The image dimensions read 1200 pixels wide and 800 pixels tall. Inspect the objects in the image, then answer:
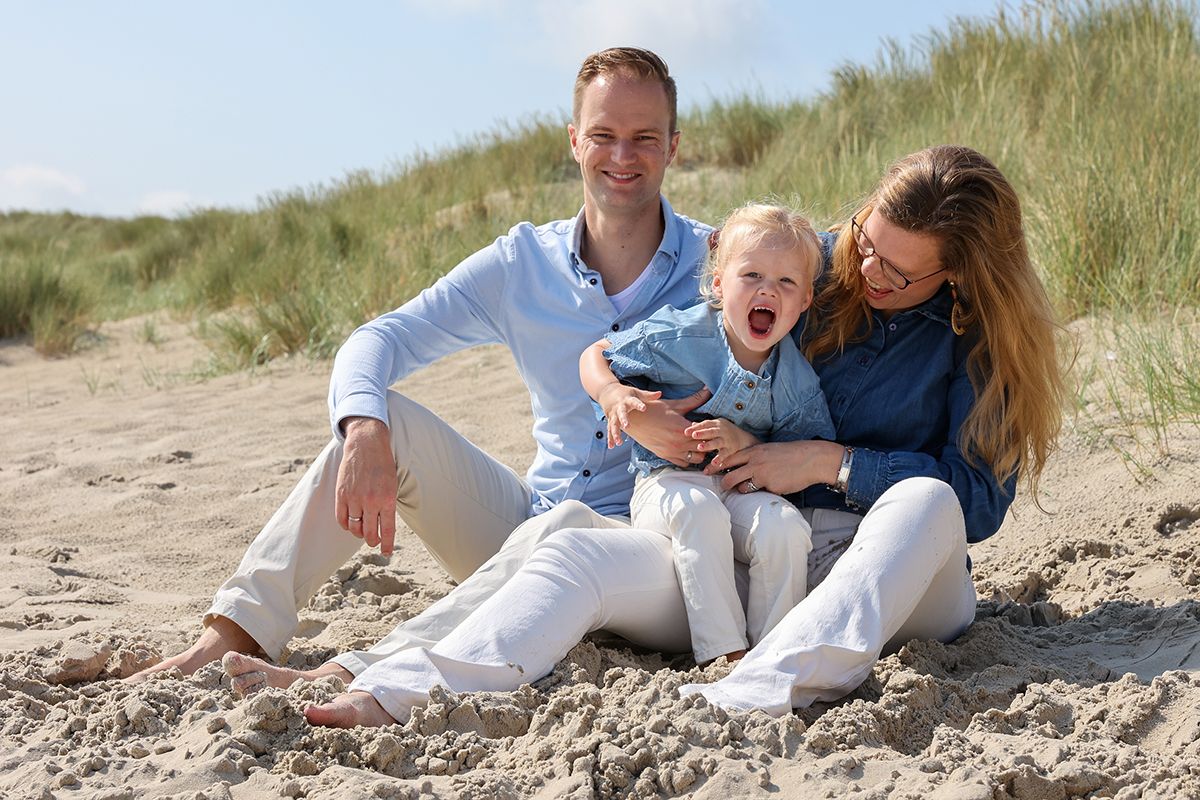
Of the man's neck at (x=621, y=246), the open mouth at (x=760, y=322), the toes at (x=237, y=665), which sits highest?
the man's neck at (x=621, y=246)

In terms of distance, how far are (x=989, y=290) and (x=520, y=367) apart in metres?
1.27

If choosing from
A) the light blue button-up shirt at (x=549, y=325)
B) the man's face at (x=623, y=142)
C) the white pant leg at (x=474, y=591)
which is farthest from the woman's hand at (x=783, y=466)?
the man's face at (x=623, y=142)

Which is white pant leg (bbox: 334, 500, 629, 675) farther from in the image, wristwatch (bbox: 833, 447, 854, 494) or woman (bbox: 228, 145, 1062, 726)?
wristwatch (bbox: 833, 447, 854, 494)

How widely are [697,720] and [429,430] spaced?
1.15m

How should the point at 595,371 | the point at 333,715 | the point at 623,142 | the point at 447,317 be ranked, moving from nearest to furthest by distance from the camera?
1. the point at 333,715
2. the point at 595,371
3. the point at 623,142
4. the point at 447,317

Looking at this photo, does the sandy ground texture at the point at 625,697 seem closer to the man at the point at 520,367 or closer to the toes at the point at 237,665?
the toes at the point at 237,665

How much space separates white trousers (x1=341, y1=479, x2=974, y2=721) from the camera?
90.8 inches

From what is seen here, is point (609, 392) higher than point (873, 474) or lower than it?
higher

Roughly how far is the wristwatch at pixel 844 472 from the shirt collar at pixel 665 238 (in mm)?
796

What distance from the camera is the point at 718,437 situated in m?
2.70

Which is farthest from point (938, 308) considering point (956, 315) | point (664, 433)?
point (664, 433)

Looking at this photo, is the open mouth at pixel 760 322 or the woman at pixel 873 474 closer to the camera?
the woman at pixel 873 474

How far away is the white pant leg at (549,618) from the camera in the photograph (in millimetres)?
2359

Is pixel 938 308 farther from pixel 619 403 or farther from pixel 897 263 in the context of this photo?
pixel 619 403
